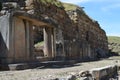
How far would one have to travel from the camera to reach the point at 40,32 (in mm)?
27781

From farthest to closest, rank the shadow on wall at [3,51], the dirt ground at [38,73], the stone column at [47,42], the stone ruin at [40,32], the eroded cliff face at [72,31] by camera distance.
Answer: the eroded cliff face at [72,31], the stone column at [47,42], the stone ruin at [40,32], the shadow on wall at [3,51], the dirt ground at [38,73]

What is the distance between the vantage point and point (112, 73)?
1399cm

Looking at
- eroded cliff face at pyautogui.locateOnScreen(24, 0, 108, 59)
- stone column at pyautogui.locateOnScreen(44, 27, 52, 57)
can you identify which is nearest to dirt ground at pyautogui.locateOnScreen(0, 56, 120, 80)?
stone column at pyautogui.locateOnScreen(44, 27, 52, 57)

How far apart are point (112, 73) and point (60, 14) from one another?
757 inches

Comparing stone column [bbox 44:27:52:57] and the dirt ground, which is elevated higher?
stone column [bbox 44:27:52:57]

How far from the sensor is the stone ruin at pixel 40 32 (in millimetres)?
15352

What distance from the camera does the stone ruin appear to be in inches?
604

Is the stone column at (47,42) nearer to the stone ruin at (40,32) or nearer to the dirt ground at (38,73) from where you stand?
the stone ruin at (40,32)

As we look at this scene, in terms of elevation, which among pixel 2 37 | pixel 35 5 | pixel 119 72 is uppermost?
pixel 35 5

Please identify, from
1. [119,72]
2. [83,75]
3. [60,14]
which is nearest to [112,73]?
[119,72]

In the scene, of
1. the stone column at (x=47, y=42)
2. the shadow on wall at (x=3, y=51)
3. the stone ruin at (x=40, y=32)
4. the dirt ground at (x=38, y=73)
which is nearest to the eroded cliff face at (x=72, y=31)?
the stone ruin at (x=40, y=32)

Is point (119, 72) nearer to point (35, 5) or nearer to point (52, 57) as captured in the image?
point (52, 57)

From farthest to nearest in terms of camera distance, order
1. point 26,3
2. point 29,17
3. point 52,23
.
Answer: point 26,3 → point 52,23 → point 29,17

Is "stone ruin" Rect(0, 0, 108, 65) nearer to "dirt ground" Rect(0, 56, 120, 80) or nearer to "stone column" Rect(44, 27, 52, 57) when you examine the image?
"stone column" Rect(44, 27, 52, 57)
